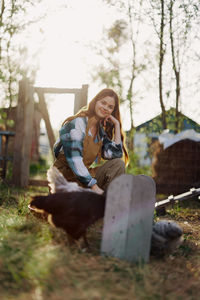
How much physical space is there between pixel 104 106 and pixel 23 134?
4363mm

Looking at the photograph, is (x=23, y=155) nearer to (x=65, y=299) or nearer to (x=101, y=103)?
(x=101, y=103)

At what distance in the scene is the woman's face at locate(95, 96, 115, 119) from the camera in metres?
3.56

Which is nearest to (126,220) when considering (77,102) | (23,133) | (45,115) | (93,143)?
(93,143)

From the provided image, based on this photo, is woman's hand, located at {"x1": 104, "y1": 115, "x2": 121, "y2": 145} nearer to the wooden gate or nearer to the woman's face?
the woman's face

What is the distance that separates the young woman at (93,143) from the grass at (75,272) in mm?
631

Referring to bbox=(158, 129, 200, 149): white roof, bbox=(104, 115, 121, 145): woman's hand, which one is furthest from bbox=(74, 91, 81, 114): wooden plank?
bbox=(104, 115, 121, 145): woman's hand

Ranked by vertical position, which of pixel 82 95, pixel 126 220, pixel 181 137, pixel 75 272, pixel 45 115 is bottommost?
pixel 75 272

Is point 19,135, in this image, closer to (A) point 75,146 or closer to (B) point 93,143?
(B) point 93,143

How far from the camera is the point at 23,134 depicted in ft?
25.0

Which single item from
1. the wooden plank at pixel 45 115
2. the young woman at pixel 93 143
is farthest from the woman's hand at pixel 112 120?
the wooden plank at pixel 45 115

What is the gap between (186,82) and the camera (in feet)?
30.3

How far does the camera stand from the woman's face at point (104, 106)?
3.56 metres

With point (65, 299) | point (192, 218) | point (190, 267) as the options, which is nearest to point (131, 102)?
point (192, 218)

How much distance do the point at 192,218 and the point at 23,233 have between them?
3328 millimetres
